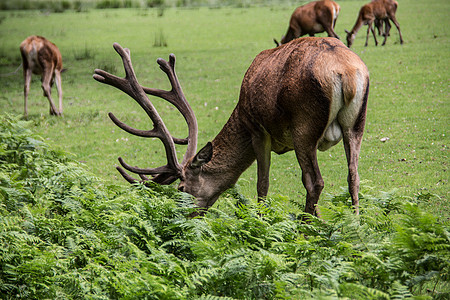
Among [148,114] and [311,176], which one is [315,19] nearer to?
[148,114]

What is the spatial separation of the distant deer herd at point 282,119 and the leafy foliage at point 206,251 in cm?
44

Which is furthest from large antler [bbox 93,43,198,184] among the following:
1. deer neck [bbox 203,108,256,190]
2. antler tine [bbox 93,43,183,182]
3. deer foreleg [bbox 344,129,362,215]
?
deer foreleg [bbox 344,129,362,215]

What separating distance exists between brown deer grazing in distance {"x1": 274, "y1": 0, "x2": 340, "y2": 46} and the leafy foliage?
1323cm

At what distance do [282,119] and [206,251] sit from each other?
1.96 m

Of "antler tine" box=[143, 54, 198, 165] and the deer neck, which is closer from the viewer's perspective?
the deer neck

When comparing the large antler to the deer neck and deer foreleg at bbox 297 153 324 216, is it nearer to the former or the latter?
the deer neck

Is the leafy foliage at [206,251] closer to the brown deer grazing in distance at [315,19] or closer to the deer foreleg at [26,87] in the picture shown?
the deer foreleg at [26,87]

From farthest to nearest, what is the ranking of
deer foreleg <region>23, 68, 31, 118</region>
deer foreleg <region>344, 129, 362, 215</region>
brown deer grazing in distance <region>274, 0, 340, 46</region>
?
brown deer grazing in distance <region>274, 0, 340, 46</region> < deer foreleg <region>23, 68, 31, 118</region> < deer foreleg <region>344, 129, 362, 215</region>

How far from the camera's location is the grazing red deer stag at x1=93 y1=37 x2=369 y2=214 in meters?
5.08

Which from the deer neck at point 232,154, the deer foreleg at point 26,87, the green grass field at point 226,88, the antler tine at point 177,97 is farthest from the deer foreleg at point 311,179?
the deer foreleg at point 26,87

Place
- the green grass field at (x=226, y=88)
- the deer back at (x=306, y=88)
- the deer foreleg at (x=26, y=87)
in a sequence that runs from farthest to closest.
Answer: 1. the deer foreleg at (x=26, y=87)
2. the green grass field at (x=226, y=88)
3. the deer back at (x=306, y=88)

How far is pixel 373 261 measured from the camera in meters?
3.79

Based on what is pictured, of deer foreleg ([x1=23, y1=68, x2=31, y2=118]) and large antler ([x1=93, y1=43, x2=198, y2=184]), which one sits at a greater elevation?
large antler ([x1=93, y1=43, x2=198, y2=184])

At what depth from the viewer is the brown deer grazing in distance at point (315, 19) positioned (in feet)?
57.8
